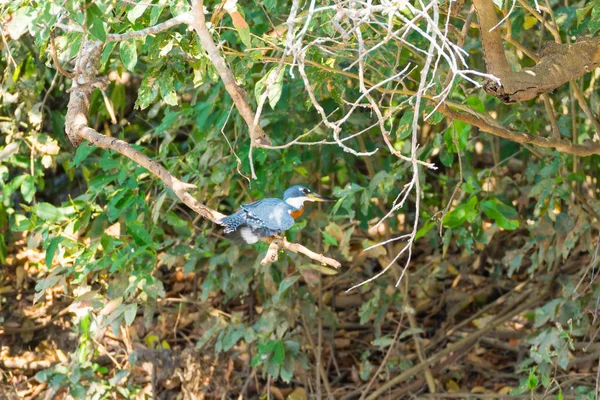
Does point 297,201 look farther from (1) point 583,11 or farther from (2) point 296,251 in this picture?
(1) point 583,11

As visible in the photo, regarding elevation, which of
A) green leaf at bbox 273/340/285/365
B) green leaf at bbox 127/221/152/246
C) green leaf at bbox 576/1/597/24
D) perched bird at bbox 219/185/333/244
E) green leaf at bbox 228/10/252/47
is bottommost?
green leaf at bbox 273/340/285/365

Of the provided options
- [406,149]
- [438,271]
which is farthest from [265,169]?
[438,271]

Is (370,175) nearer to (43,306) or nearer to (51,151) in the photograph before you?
(51,151)

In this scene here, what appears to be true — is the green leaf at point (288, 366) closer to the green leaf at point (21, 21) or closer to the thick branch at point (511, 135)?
the thick branch at point (511, 135)

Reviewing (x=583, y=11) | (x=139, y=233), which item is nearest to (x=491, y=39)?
(x=583, y=11)

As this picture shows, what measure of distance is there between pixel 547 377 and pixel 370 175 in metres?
1.52

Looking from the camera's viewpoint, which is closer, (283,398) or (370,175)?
(370,175)

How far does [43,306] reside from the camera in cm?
647

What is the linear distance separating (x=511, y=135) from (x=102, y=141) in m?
1.43

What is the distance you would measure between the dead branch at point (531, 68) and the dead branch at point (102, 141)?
774 mm

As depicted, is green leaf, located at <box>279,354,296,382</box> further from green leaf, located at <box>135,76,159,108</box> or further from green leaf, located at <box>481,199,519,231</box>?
green leaf, located at <box>135,76,159,108</box>

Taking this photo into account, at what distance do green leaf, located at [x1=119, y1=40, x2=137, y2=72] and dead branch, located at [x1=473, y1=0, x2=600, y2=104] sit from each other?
42.7 inches

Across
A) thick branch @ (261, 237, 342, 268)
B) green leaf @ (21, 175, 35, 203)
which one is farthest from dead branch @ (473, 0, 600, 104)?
green leaf @ (21, 175, 35, 203)

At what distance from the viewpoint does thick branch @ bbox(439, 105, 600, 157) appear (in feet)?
10.5
